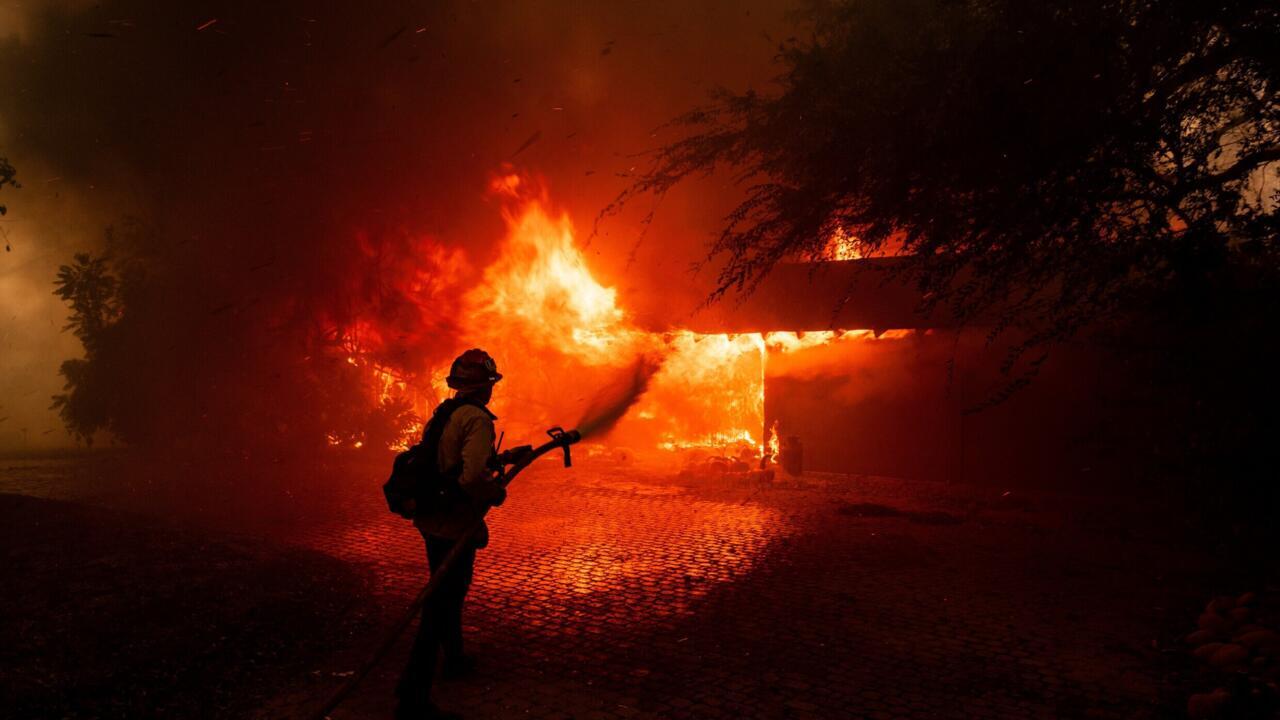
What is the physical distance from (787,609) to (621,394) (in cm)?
1531

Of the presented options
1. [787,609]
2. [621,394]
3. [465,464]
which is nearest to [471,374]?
[465,464]

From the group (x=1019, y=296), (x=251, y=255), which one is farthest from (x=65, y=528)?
(x=1019, y=296)

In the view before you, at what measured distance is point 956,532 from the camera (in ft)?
36.4

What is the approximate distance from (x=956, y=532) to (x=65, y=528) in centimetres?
1233

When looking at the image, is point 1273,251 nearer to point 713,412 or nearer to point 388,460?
point 713,412

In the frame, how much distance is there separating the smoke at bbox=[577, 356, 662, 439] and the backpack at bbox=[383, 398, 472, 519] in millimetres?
15144

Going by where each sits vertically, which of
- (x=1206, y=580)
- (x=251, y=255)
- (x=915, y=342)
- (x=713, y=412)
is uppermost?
(x=251, y=255)

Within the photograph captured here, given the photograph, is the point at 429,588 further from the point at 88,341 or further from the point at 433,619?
the point at 88,341

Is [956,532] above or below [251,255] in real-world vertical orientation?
below

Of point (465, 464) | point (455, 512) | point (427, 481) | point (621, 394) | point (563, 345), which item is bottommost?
point (455, 512)

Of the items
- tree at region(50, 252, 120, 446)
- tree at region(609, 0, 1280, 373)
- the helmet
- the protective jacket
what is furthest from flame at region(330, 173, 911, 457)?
the protective jacket

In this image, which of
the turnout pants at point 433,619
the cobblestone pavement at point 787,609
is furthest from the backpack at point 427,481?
the cobblestone pavement at point 787,609

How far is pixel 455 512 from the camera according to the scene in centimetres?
491

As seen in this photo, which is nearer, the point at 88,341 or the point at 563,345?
the point at 563,345
